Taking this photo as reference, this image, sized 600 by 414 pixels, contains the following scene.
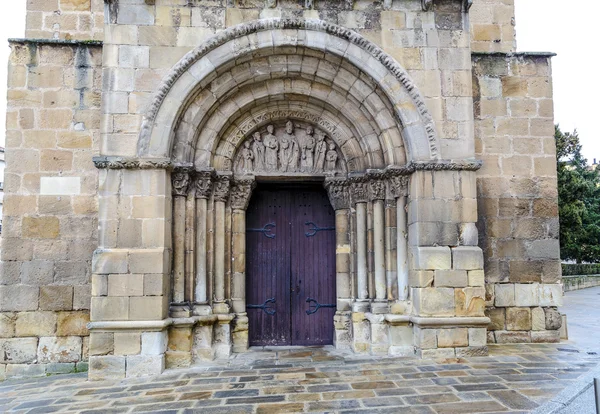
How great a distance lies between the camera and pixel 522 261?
689 cm

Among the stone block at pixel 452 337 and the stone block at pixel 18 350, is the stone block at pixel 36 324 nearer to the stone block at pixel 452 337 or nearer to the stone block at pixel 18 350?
the stone block at pixel 18 350

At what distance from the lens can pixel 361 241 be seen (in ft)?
22.5

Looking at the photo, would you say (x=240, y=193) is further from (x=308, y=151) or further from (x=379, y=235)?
(x=379, y=235)

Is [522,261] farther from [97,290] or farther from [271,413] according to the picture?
[97,290]

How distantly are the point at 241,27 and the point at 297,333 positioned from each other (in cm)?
435

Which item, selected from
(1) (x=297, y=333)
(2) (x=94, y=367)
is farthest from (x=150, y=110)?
(1) (x=297, y=333)

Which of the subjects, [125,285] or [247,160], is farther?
[247,160]

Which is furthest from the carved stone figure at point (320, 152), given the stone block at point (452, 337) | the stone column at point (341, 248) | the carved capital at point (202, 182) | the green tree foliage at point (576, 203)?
the green tree foliage at point (576, 203)

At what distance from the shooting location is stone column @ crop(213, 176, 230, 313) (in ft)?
21.7

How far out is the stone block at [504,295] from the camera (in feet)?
22.4

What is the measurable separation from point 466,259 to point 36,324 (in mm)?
5556

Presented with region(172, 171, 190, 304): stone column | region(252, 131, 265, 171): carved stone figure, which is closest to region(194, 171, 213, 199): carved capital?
region(172, 171, 190, 304): stone column

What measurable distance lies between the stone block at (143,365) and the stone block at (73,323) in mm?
1041

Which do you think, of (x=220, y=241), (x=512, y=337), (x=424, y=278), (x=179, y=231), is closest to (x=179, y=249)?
(x=179, y=231)
